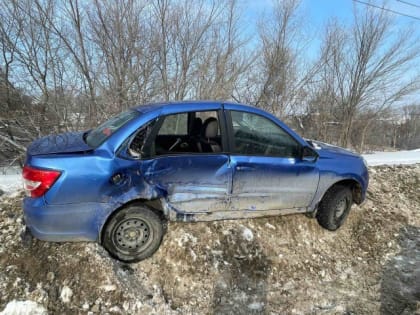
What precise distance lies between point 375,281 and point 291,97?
10239 mm

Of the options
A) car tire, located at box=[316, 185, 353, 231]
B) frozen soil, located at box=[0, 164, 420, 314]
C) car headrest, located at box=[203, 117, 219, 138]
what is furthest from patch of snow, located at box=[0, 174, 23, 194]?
car tire, located at box=[316, 185, 353, 231]

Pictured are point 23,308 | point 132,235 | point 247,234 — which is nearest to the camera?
point 23,308

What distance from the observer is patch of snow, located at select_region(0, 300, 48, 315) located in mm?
2320

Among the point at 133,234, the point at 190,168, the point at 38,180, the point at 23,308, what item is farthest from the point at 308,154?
the point at 23,308

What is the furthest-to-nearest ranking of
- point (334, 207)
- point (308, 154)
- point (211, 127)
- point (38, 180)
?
1. point (334, 207)
2. point (308, 154)
3. point (211, 127)
4. point (38, 180)

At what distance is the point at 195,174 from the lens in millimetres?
2963

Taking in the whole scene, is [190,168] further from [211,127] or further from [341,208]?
[341,208]

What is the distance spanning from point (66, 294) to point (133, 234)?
748mm

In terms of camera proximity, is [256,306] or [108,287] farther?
[256,306]

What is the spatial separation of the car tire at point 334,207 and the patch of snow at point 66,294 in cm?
300

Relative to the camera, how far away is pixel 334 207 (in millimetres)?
3842

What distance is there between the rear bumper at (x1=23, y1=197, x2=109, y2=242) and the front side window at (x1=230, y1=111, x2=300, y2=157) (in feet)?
5.08

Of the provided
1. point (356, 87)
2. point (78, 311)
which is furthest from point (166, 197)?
point (356, 87)

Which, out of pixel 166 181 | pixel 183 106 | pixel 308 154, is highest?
pixel 183 106
